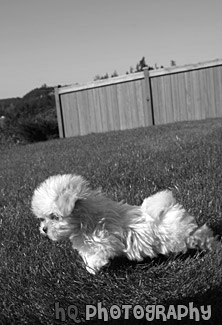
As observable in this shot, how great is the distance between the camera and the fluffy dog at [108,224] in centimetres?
297

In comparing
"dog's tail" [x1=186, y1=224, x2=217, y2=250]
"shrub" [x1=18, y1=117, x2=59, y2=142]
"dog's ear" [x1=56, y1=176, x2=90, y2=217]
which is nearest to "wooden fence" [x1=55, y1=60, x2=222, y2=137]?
"shrub" [x1=18, y1=117, x2=59, y2=142]

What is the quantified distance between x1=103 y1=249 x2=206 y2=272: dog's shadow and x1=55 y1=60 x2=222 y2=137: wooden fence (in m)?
12.6

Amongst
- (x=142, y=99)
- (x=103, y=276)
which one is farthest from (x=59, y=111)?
(x=103, y=276)

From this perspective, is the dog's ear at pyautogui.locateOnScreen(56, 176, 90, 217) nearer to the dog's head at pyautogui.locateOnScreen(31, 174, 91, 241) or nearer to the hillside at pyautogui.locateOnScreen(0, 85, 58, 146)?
the dog's head at pyautogui.locateOnScreen(31, 174, 91, 241)

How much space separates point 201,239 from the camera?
311 cm

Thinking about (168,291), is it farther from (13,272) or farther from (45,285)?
(13,272)

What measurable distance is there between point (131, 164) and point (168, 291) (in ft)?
12.8

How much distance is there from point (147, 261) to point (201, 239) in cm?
42

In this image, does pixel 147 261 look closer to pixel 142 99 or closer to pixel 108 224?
pixel 108 224

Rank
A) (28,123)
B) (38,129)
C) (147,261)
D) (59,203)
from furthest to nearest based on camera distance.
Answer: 1. (38,129)
2. (28,123)
3. (147,261)
4. (59,203)

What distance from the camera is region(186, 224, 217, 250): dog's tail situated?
10.1 ft

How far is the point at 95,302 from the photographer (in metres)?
2.68

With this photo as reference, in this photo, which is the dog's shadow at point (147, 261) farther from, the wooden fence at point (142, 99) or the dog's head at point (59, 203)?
the wooden fence at point (142, 99)

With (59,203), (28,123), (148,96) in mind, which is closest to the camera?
(59,203)
